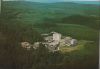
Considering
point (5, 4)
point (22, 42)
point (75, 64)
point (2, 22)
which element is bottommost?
point (75, 64)

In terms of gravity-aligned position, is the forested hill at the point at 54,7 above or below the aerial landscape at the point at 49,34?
above

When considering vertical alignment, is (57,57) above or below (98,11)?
below

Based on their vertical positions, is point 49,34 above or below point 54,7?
below

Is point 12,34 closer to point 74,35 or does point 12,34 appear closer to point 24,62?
point 24,62

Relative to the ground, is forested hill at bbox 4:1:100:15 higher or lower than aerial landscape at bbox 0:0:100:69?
higher

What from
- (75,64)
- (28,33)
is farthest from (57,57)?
(28,33)

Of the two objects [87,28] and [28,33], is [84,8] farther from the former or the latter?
[28,33]
